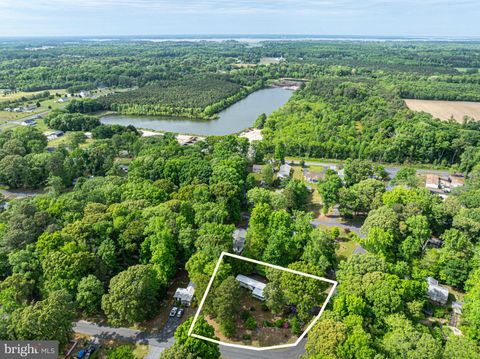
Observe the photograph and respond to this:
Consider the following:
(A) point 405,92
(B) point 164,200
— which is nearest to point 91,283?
(B) point 164,200

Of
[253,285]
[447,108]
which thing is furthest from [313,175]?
[447,108]

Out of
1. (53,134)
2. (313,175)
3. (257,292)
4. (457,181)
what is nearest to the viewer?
(257,292)

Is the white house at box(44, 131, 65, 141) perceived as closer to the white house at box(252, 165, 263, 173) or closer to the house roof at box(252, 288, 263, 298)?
the white house at box(252, 165, 263, 173)

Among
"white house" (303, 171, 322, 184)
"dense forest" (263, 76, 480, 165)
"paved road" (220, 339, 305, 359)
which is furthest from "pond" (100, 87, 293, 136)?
"paved road" (220, 339, 305, 359)

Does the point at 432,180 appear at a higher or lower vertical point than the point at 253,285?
higher

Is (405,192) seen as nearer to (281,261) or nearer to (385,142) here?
(281,261)

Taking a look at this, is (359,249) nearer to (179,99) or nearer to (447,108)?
(447,108)

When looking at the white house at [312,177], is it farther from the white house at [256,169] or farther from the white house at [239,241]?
the white house at [239,241]

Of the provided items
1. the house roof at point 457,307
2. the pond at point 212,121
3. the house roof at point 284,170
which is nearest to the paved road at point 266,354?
the house roof at point 457,307
